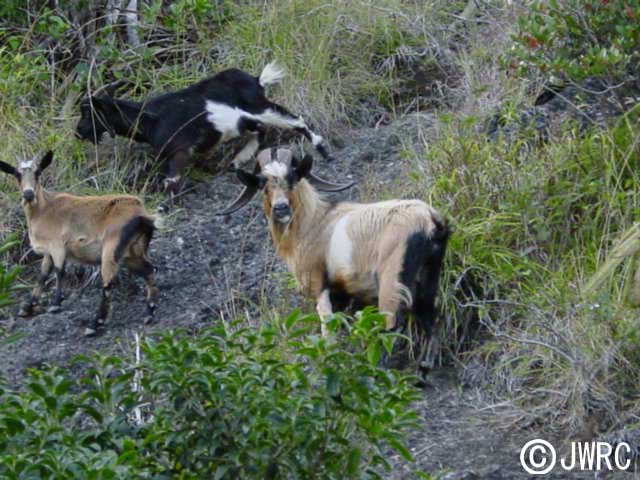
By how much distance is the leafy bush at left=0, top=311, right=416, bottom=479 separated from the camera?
16.6ft

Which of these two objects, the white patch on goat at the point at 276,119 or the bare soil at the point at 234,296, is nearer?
the bare soil at the point at 234,296

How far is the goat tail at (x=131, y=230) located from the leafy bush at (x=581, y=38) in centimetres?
255

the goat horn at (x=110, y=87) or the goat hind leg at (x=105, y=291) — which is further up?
the goat horn at (x=110, y=87)

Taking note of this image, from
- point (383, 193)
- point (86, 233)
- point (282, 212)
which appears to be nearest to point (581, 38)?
point (383, 193)

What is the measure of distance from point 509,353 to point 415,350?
65 cm

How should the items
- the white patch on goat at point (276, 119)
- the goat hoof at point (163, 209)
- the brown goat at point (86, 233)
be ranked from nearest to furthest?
the brown goat at point (86, 233) → the goat hoof at point (163, 209) → the white patch on goat at point (276, 119)

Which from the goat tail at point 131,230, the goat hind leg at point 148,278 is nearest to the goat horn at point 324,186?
the goat tail at point 131,230

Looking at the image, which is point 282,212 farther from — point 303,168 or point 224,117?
point 224,117

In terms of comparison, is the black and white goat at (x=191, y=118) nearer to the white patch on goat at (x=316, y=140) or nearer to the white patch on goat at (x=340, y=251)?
the white patch on goat at (x=316, y=140)

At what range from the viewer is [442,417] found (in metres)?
7.61

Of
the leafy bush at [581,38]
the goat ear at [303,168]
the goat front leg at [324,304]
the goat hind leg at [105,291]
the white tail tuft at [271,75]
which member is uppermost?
the leafy bush at [581,38]

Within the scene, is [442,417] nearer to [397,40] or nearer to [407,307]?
[407,307]

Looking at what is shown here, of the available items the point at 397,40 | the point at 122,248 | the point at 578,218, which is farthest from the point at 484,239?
the point at 397,40

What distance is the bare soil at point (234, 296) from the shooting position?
7262mm
